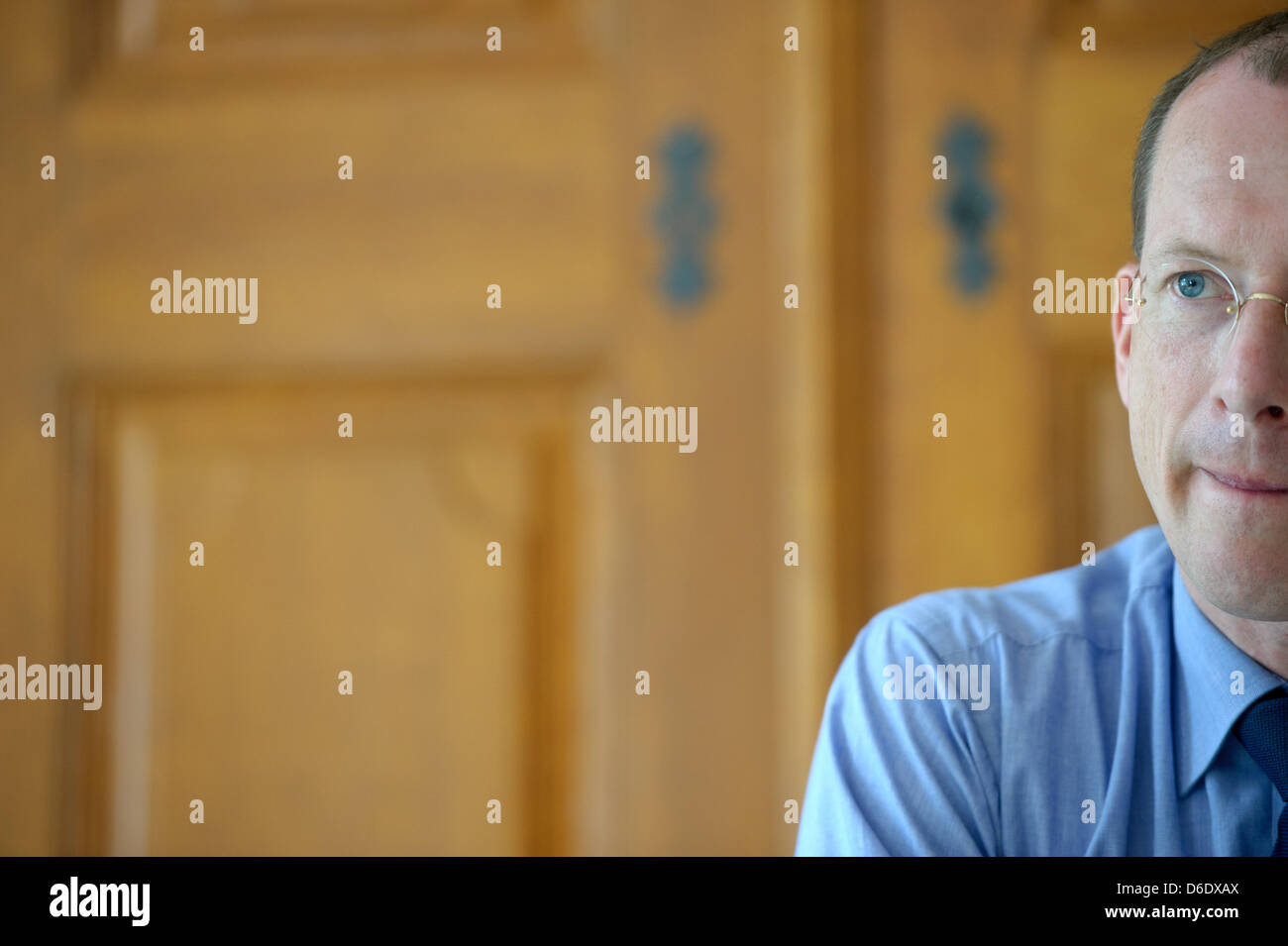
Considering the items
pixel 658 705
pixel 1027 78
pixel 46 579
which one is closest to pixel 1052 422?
pixel 1027 78

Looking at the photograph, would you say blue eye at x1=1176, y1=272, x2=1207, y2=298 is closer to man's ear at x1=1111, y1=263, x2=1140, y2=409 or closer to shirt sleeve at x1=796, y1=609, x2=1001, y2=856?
man's ear at x1=1111, y1=263, x2=1140, y2=409

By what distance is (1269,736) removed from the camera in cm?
63

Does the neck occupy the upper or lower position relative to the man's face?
lower

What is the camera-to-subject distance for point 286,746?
92cm

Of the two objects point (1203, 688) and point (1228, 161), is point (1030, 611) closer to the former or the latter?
point (1203, 688)

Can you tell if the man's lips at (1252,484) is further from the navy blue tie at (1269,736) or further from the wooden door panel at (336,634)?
the wooden door panel at (336,634)

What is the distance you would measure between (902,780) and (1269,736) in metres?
0.21

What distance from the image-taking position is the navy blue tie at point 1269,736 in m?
0.62

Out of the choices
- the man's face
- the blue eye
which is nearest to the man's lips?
the man's face

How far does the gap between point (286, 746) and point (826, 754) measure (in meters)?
0.48

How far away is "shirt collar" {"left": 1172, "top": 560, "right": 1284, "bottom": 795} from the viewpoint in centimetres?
63

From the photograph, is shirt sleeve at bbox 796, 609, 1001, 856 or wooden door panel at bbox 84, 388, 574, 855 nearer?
shirt sleeve at bbox 796, 609, 1001, 856

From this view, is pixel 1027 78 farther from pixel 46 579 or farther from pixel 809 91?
pixel 46 579

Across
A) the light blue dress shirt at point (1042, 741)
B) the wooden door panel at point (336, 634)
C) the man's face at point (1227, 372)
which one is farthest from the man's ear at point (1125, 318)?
the wooden door panel at point (336, 634)
